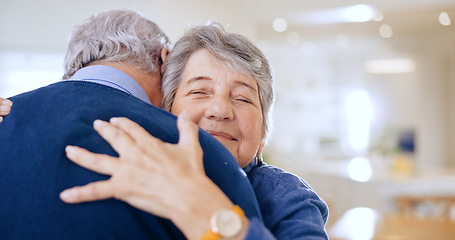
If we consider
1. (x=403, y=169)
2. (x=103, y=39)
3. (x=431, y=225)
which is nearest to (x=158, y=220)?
(x=103, y=39)

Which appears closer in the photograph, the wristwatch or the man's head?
the wristwatch

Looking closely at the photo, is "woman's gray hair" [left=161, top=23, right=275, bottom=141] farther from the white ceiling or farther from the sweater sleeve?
the white ceiling

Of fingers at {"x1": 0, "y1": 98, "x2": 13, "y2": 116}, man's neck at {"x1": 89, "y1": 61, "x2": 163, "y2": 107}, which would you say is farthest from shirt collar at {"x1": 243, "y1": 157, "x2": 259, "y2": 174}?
fingers at {"x1": 0, "y1": 98, "x2": 13, "y2": 116}

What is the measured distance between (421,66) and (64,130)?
323 inches

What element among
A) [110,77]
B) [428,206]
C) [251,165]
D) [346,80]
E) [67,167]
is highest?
[110,77]

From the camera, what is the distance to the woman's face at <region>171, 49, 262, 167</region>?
1088mm

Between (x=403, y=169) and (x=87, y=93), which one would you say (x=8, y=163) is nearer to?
(x=87, y=93)

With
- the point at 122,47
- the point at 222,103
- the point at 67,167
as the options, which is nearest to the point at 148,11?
the point at 122,47

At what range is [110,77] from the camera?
36.9 inches

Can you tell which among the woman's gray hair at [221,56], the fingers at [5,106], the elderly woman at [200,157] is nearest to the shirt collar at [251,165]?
the elderly woman at [200,157]

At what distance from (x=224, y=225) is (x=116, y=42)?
65 cm

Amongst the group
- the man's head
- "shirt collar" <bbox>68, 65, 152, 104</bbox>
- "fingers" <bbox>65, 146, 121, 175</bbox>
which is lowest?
"fingers" <bbox>65, 146, 121, 175</bbox>

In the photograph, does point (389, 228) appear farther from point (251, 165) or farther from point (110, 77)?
point (110, 77)

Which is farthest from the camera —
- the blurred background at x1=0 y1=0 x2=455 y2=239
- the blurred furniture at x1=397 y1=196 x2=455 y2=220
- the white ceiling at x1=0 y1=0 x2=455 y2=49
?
the blurred background at x1=0 y1=0 x2=455 y2=239
